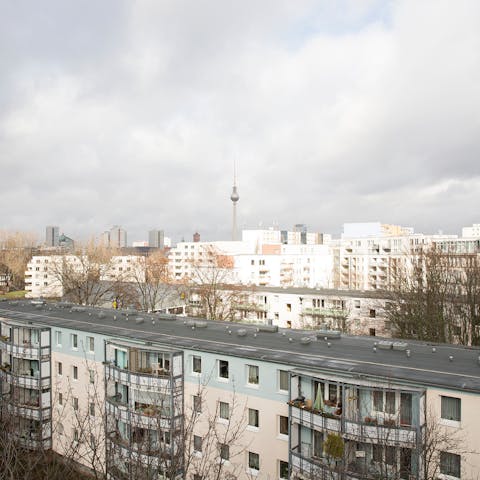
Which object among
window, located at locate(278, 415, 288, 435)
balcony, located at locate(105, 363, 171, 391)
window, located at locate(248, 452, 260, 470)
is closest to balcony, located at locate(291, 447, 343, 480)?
window, located at locate(278, 415, 288, 435)

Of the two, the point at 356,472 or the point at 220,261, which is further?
the point at 220,261

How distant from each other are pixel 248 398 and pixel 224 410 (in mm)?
1644

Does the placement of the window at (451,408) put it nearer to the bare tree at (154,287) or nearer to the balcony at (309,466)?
the balcony at (309,466)

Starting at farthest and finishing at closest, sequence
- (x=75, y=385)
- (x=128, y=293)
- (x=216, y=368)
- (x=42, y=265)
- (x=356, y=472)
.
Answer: (x=42, y=265) → (x=128, y=293) → (x=75, y=385) → (x=216, y=368) → (x=356, y=472)

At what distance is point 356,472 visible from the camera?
56.5ft

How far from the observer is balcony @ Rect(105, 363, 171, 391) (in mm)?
22656

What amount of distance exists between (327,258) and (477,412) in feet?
283

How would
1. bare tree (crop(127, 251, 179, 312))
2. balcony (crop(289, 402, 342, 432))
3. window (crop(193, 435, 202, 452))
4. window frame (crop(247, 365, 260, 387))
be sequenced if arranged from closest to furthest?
balcony (crop(289, 402, 342, 432)) → window frame (crop(247, 365, 260, 387)) → window (crop(193, 435, 202, 452)) → bare tree (crop(127, 251, 179, 312))

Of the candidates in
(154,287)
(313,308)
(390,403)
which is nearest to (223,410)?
(390,403)

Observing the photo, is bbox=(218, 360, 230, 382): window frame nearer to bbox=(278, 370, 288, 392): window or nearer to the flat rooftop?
the flat rooftop

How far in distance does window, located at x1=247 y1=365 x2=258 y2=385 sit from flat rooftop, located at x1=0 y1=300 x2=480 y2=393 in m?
0.67

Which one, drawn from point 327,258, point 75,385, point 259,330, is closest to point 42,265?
point 327,258

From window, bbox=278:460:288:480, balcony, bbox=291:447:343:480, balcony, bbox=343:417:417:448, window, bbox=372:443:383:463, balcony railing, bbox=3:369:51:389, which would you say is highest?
balcony, bbox=343:417:417:448

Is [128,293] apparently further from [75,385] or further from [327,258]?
[327,258]
